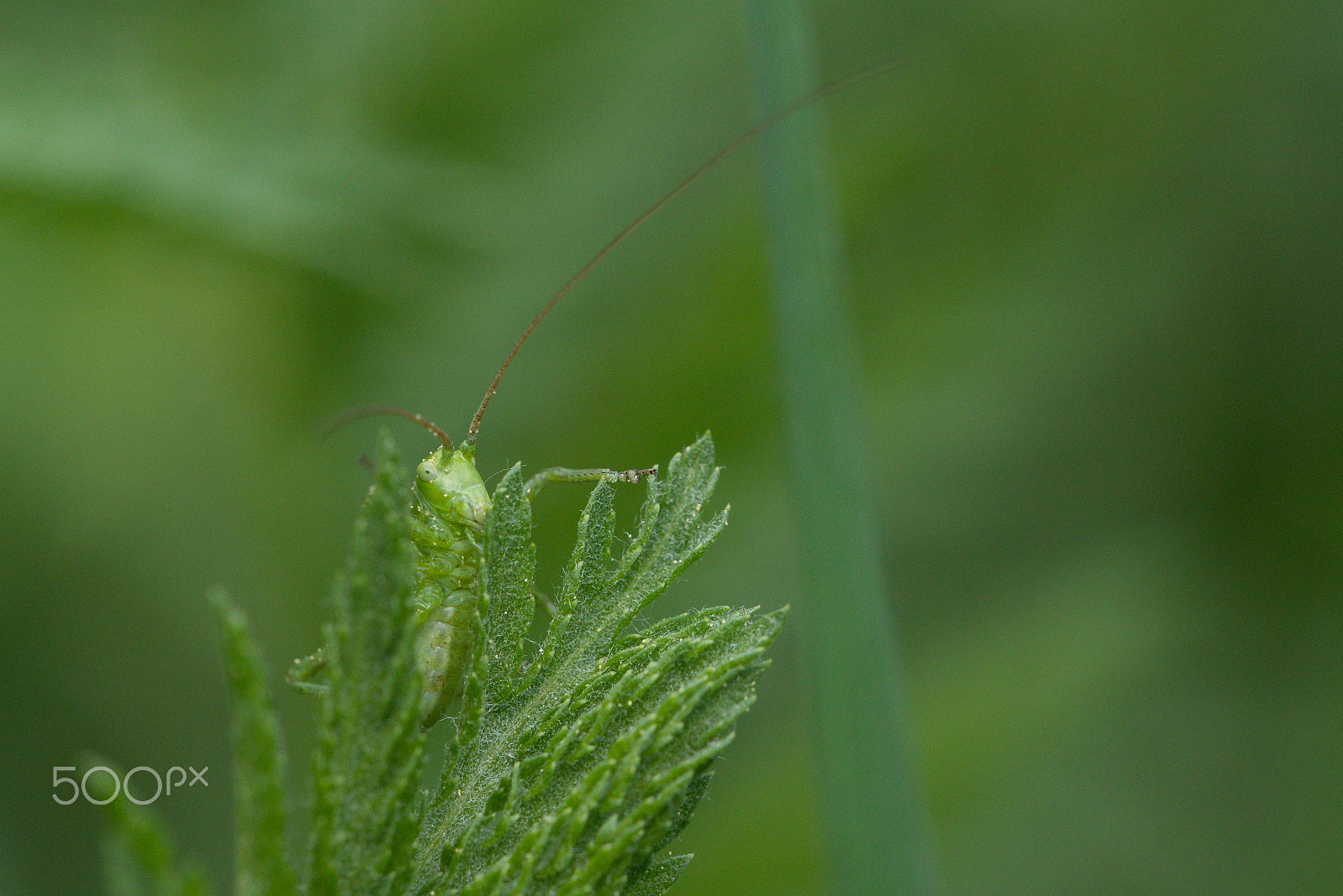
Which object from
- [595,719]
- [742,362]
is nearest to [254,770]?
[595,719]

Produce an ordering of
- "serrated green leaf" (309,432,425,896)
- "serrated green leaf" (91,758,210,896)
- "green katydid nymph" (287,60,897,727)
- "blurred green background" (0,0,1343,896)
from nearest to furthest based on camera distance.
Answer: "serrated green leaf" (91,758,210,896) < "serrated green leaf" (309,432,425,896) < "green katydid nymph" (287,60,897,727) < "blurred green background" (0,0,1343,896)

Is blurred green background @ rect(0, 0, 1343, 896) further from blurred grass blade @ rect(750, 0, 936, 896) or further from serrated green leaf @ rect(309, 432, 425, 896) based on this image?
serrated green leaf @ rect(309, 432, 425, 896)

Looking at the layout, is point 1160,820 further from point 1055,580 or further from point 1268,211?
point 1268,211

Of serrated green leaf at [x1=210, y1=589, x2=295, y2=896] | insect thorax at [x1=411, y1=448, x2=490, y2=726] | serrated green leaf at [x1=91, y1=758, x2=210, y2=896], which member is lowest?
serrated green leaf at [x1=91, y1=758, x2=210, y2=896]

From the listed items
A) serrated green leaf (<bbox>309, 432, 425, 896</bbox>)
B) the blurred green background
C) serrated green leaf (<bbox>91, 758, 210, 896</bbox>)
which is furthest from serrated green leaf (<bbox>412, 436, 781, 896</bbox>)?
the blurred green background

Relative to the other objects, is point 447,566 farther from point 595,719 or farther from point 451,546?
point 595,719

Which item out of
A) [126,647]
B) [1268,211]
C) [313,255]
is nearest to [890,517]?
[1268,211]

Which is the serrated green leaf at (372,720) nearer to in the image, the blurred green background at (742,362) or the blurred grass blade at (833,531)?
the blurred grass blade at (833,531)
